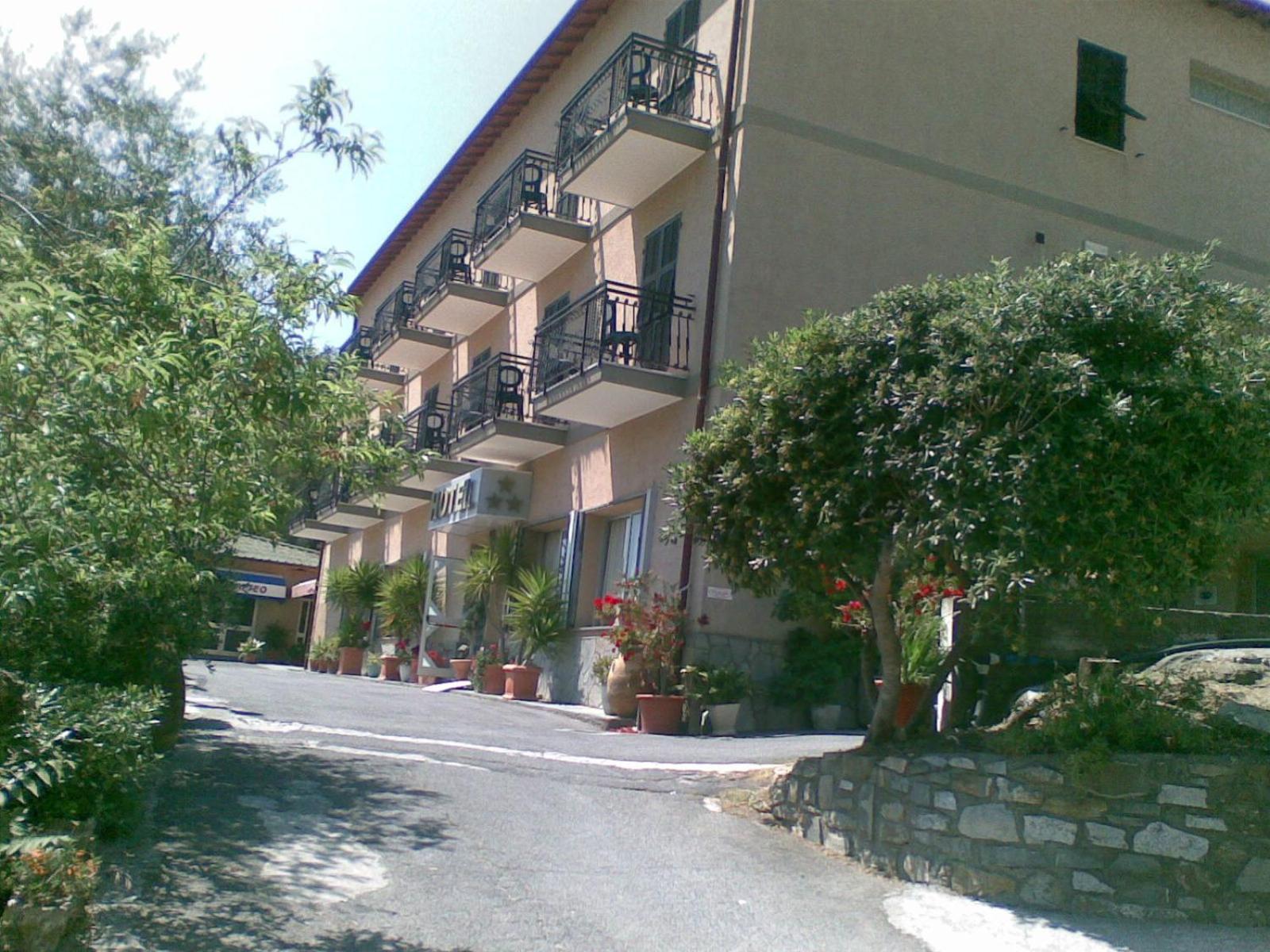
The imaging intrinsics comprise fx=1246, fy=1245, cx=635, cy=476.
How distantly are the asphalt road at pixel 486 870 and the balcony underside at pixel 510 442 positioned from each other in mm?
8796

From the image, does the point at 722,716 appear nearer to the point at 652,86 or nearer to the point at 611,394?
the point at 611,394

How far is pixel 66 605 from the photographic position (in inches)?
271

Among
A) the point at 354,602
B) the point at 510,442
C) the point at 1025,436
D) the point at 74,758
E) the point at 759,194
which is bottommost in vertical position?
the point at 74,758

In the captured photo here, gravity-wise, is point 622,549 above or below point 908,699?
above

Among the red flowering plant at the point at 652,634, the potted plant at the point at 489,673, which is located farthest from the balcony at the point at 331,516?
the red flowering plant at the point at 652,634

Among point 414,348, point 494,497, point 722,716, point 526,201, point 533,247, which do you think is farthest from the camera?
point 414,348

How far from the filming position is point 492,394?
20.3 m

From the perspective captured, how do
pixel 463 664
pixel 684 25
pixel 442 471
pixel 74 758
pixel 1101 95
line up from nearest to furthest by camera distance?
pixel 74 758
pixel 684 25
pixel 1101 95
pixel 463 664
pixel 442 471

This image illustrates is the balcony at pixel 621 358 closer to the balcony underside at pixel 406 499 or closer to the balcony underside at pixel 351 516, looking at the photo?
the balcony underside at pixel 406 499

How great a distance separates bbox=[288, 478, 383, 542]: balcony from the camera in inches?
1095

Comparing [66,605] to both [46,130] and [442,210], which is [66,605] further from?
[442,210]

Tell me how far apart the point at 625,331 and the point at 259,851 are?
1014 centimetres

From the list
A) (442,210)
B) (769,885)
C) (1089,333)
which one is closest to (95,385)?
(769,885)

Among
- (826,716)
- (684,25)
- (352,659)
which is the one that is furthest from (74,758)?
(352,659)
